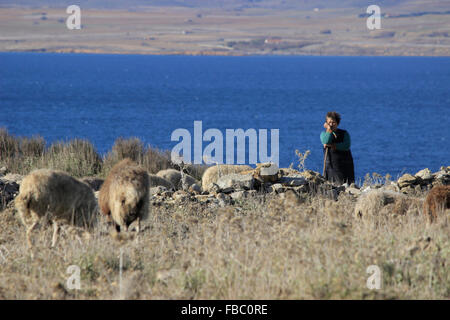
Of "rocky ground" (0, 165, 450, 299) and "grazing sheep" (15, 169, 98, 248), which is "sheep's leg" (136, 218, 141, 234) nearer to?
"rocky ground" (0, 165, 450, 299)

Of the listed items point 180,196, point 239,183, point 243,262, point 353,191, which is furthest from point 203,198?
point 243,262

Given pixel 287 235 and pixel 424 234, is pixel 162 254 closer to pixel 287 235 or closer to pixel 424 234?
pixel 287 235

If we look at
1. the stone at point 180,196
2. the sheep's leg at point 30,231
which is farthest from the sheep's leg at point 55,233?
the stone at point 180,196

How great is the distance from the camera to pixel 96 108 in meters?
72.5

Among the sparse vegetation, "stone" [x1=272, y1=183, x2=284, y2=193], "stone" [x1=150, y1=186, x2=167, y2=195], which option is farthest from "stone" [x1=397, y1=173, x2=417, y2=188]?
the sparse vegetation

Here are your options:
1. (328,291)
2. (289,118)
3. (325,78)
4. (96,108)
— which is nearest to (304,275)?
(328,291)

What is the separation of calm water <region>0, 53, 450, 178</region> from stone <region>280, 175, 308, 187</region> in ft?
71.6

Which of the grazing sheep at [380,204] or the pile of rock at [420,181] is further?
the pile of rock at [420,181]

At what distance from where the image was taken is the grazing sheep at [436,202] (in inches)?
286

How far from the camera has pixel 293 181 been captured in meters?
11.5

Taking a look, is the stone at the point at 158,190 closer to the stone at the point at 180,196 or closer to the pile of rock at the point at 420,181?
the stone at the point at 180,196

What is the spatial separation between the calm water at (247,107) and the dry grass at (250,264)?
27356 millimetres

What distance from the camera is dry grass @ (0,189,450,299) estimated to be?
16.7 ft

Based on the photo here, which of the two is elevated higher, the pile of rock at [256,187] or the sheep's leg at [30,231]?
the pile of rock at [256,187]
